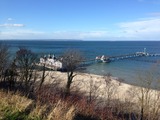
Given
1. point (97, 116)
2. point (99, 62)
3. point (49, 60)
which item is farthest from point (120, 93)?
point (99, 62)

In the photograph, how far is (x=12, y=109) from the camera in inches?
333

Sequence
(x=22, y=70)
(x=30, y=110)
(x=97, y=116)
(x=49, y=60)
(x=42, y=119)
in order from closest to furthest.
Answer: (x=42, y=119)
(x=30, y=110)
(x=97, y=116)
(x=22, y=70)
(x=49, y=60)

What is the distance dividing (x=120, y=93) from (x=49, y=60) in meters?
36.0

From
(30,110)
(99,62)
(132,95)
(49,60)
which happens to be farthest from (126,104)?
(99,62)

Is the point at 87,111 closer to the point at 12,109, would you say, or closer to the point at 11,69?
the point at 12,109

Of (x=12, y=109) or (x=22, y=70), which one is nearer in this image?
(x=12, y=109)

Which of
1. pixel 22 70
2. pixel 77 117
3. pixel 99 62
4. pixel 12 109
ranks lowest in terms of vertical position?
pixel 99 62

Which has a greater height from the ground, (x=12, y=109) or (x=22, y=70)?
(x=12, y=109)

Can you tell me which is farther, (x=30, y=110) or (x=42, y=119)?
(x=30, y=110)

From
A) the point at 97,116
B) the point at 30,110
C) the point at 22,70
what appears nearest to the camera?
the point at 30,110

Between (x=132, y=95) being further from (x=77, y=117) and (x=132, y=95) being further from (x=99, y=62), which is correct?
(x=99, y=62)

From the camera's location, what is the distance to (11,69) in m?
29.4

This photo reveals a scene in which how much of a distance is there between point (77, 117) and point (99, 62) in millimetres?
80235

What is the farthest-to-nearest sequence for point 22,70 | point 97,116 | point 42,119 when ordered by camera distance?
1. point 22,70
2. point 97,116
3. point 42,119
